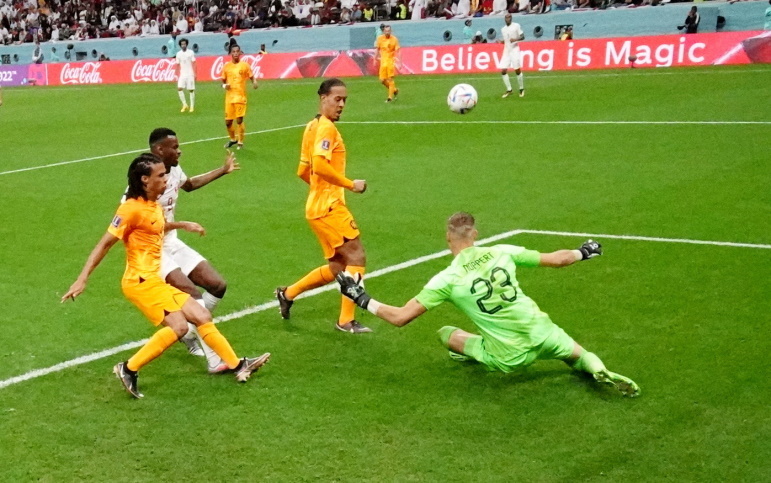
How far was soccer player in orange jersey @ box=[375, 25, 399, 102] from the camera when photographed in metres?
26.5

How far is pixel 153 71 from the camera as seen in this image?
42781 mm

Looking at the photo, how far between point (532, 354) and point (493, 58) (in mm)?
27437

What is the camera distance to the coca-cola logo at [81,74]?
4472 cm

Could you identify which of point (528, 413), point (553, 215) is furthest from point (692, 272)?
point (528, 413)

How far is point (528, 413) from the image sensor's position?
611 cm

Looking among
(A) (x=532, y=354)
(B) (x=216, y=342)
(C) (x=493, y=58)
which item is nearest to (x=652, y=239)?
(A) (x=532, y=354)

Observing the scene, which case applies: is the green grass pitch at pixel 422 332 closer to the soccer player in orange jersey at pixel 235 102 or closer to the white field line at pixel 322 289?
the white field line at pixel 322 289

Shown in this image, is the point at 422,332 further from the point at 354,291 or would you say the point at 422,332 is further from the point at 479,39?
the point at 479,39

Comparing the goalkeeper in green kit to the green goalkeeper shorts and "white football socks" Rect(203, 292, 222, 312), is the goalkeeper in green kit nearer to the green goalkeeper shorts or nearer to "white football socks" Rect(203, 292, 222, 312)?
the green goalkeeper shorts

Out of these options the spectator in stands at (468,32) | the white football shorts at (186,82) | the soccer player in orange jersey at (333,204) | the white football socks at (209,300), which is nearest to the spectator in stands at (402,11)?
the spectator in stands at (468,32)

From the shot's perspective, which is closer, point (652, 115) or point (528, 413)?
point (528, 413)

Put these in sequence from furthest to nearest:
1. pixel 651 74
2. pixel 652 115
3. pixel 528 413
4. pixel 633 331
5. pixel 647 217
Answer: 1. pixel 651 74
2. pixel 652 115
3. pixel 647 217
4. pixel 633 331
5. pixel 528 413

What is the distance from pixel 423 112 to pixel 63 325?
16.3 metres

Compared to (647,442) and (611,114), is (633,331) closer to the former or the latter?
(647,442)
